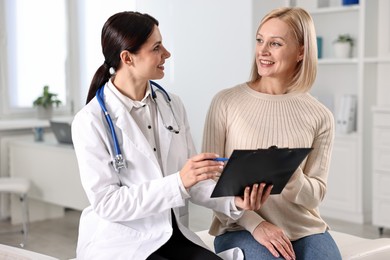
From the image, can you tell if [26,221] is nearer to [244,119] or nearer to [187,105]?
[187,105]

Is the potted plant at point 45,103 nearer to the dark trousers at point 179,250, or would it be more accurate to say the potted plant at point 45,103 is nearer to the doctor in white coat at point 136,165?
the doctor in white coat at point 136,165

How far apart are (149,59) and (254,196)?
20.4 inches

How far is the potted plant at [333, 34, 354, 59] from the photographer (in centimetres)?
524

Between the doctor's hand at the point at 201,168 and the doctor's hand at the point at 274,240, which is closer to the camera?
the doctor's hand at the point at 201,168

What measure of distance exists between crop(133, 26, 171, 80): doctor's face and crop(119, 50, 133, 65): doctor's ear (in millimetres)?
13

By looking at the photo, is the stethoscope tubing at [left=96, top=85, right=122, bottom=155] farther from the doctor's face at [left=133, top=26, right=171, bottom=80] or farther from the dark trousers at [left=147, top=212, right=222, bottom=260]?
the dark trousers at [left=147, top=212, right=222, bottom=260]

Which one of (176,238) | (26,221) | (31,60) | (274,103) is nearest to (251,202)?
(176,238)

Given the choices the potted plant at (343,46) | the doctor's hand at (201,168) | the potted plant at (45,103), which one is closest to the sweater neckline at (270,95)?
the doctor's hand at (201,168)

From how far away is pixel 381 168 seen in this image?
4777 mm

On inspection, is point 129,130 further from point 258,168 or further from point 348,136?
point 348,136

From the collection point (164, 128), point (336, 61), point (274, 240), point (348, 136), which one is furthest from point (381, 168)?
point (164, 128)

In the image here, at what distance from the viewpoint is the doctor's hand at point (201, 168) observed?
177cm

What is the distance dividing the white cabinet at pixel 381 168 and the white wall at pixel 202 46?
109cm

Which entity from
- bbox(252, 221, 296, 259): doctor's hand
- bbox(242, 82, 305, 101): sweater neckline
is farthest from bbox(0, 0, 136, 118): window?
bbox(252, 221, 296, 259): doctor's hand
